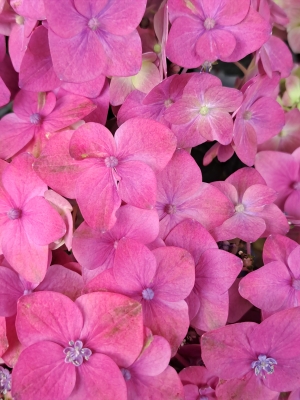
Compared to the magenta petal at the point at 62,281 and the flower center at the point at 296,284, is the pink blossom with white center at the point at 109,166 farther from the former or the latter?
the flower center at the point at 296,284

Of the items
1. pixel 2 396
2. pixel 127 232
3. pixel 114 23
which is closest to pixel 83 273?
pixel 127 232

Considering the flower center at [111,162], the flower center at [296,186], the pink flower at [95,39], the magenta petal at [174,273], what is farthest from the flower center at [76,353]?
the flower center at [296,186]

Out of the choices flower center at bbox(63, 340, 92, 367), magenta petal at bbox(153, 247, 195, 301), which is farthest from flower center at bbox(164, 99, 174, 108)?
flower center at bbox(63, 340, 92, 367)

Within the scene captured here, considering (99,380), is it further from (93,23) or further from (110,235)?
(93,23)

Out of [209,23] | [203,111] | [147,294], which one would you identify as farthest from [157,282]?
[209,23]

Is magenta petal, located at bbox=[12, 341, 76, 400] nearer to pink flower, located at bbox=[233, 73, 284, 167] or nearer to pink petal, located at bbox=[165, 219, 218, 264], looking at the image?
pink petal, located at bbox=[165, 219, 218, 264]

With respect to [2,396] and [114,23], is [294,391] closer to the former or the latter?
[2,396]
